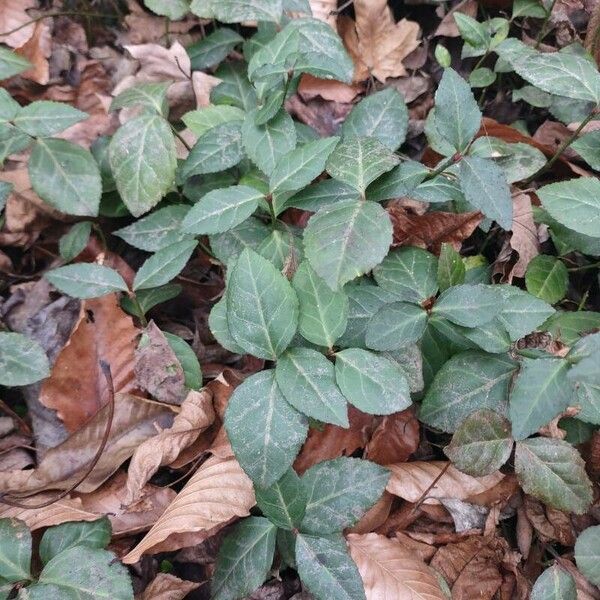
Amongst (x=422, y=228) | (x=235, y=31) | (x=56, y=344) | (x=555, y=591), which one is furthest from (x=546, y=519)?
(x=235, y=31)

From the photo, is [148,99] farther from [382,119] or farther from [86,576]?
[86,576]

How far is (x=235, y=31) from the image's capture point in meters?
2.22

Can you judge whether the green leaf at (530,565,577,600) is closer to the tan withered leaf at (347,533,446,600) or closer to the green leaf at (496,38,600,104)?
the tan withered leaf at (347,533,446,600)

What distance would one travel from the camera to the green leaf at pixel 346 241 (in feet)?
3.99

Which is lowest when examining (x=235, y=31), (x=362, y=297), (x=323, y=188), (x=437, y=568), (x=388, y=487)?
(x=437, y=568)

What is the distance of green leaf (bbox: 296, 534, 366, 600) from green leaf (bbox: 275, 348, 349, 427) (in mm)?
272

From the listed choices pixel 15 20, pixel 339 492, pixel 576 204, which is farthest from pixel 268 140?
pixel 15 20

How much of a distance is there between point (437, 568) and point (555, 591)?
0.26 metres

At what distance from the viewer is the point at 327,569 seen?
4.05ft

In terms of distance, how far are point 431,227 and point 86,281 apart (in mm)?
977

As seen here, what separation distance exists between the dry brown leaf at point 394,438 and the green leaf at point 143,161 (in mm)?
890

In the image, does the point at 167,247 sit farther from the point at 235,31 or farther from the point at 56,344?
the point at 235,31

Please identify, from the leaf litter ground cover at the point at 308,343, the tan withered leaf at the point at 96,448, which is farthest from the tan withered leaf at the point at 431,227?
the tan withered leaf at the point at 96,448

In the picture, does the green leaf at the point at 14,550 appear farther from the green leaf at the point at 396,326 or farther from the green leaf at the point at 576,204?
the green leaf at the point at 576,204
